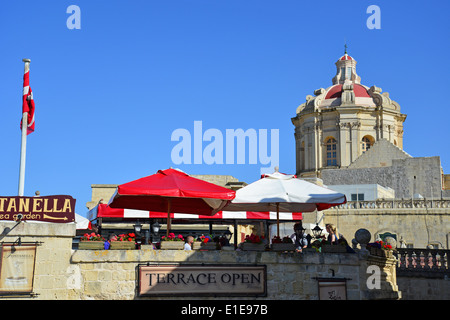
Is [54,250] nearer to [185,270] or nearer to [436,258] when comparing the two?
[185,270]

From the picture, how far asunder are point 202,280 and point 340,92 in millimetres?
51589

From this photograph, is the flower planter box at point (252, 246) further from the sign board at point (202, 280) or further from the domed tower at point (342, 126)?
the domed tower at point (342, 126)

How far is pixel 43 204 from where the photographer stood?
13508mm

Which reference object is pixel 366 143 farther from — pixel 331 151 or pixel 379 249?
pixel 379 249

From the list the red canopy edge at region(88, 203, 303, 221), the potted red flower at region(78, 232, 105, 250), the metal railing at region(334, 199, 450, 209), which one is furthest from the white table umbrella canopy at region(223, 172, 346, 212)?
the metal railing at region(334, 199, 450, 209)

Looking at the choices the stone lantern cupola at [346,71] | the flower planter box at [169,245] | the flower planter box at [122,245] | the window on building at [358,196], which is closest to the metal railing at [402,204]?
the window on building at [358,196]

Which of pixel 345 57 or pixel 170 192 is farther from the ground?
pixel 345 57

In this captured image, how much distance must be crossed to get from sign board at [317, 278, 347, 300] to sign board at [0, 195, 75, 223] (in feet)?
18.4

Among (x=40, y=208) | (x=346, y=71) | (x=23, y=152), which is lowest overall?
(x=40, y=208)

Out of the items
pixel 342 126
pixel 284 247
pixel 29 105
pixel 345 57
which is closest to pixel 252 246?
pixel 284 247

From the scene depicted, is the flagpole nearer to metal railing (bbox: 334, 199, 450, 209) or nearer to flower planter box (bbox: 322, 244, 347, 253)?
flower planter box (bbox: 322, 244, 347, 253)

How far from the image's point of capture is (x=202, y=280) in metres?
13.8
